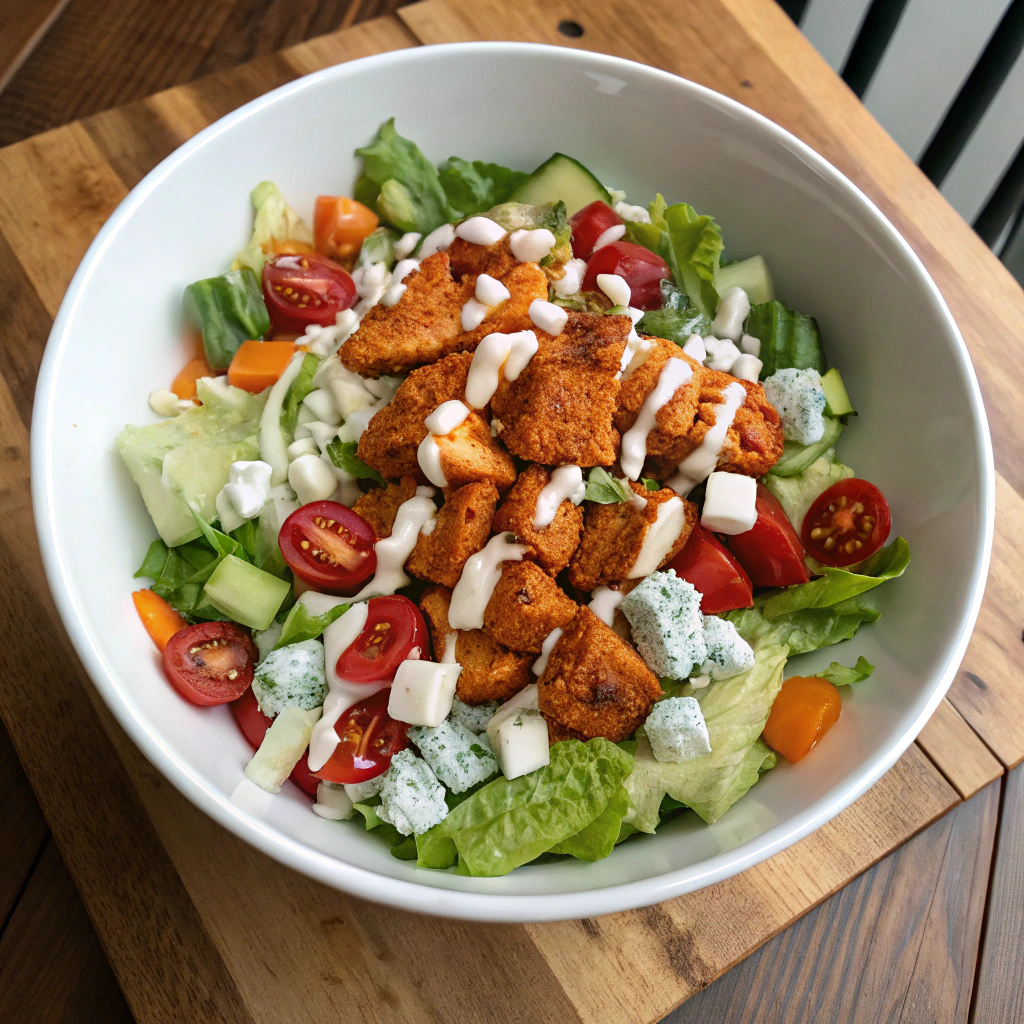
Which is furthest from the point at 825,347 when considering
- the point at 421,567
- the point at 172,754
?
the point at 172,754

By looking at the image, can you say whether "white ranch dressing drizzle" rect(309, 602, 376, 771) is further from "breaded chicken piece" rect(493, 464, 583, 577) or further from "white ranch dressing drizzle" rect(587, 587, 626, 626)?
"white ranch dressing drizzle" rect(587, 587, 626, 626)

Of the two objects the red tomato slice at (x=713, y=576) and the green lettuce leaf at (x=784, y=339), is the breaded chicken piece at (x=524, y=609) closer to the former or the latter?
the red tomato slice at (x=713, y=576)

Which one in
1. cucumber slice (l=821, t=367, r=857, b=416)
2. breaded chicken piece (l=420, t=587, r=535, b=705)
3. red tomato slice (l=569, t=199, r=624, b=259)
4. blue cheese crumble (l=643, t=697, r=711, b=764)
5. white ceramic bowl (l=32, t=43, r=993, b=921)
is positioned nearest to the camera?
white ceramic bowl (l=32, t=43, r=993, b=921)

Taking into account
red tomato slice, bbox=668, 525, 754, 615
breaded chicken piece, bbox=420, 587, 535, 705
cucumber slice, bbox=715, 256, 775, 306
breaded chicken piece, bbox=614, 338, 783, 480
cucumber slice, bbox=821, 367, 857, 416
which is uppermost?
cucumber slice, bbox=715, 256, 775, 306

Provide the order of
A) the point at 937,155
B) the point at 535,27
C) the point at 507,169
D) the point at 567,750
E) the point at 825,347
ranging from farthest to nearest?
the point at 937,155
the point at 535,27
the point at 507,169
the point at 825,347
the point at 567,750

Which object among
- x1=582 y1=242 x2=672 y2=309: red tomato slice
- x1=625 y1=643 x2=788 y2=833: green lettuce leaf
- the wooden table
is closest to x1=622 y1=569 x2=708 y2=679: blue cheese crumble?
x1=625 y1=643 x2=788 y2=833: green lettuce leaf

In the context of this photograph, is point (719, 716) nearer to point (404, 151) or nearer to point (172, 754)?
point (172, 754)

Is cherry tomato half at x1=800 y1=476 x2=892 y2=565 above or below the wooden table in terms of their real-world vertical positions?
above

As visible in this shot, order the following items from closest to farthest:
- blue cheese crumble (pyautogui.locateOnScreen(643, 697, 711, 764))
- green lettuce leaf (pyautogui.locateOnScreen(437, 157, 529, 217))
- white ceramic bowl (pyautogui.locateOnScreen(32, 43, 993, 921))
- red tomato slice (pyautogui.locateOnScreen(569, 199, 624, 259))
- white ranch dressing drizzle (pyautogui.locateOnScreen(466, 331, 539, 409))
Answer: white ceramic bowl (pyautogui.locateOnScreen(32, 43, 993, 921))
blue cheese crumble (pyautogui.locateOnScreen(643, 697, 711, 764))
white ranch dressing drizzle (pyautogui.locateOnScreen(466, 331, 539, 409))
red tomato slice (pyautogui.locateOnScreen(569, 199, 624, 259))
green lettuce leaf (pyautogui.locateOnScreen(437, 157, 529, 217))
